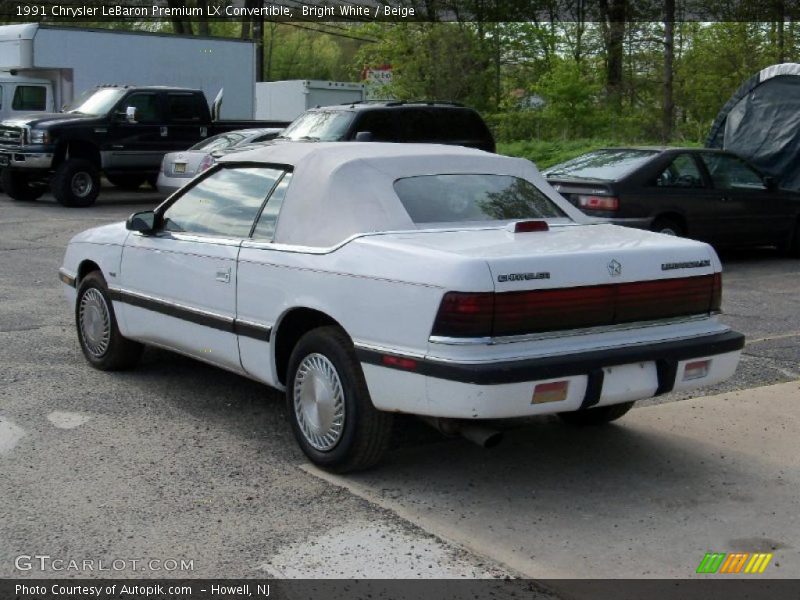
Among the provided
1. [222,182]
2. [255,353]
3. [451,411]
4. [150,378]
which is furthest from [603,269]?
[150,378]

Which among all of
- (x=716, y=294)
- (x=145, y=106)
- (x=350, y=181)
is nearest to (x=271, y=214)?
(x=350, y=181)

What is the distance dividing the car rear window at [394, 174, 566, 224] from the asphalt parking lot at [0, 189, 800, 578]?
121 cm

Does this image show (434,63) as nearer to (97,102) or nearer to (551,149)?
(551,149)

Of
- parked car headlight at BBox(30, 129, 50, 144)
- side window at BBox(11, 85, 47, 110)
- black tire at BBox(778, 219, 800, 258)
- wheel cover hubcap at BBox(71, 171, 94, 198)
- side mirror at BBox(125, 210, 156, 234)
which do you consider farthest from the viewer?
side window at BBox(11, 85, 47, 110)

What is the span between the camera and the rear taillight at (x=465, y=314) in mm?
4715

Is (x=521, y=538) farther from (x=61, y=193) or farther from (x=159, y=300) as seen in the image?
(x=61, y=193)

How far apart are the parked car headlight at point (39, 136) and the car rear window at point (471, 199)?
48.7 feet

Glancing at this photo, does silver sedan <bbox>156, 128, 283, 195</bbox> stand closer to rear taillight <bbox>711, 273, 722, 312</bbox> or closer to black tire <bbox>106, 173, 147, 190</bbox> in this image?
black tire <bbox>106, 173, 147, 190</bbox>

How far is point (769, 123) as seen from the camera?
657 inches

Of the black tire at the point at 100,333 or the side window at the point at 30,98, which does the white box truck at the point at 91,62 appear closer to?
the side window at the point at 30,98

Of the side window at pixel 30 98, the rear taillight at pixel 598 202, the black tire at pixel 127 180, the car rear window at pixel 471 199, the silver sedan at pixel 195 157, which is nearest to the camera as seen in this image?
the car rear window at pixel 471 199

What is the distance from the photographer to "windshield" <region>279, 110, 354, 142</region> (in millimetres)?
15547

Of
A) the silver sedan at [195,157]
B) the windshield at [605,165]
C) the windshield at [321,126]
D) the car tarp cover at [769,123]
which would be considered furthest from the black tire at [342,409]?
the silver sedan at [195,157]

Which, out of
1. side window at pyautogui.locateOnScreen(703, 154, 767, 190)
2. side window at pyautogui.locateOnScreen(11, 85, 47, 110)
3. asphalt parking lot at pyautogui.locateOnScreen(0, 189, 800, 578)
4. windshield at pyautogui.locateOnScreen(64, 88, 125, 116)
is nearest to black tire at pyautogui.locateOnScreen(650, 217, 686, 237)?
side window at pyautogui.locateOnScreen(703, 154, 767, 190)
